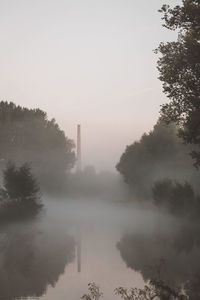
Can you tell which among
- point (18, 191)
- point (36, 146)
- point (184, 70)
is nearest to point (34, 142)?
point (36, 146)

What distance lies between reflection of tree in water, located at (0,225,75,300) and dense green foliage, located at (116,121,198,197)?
28010mm

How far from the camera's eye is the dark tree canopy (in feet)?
285

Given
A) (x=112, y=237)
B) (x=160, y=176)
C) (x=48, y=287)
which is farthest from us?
(x=160, y=176)

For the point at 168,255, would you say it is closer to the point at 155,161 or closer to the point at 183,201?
the point at 183,201

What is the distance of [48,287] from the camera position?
17.0 m

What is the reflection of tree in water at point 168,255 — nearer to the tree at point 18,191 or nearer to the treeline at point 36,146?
the tree at point 18,191

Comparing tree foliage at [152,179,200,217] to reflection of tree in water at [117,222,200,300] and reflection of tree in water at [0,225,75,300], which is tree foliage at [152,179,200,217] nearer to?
reflection of tree in water at [117,222,200,300]

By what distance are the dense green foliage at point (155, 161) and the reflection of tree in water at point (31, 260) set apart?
28.0 m

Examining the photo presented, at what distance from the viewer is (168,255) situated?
928 inches

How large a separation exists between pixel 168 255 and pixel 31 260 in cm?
718

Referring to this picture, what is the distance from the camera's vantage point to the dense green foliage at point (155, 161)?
189ft

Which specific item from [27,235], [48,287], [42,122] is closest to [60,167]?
[42,122]

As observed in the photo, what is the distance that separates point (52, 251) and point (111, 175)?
67587mm

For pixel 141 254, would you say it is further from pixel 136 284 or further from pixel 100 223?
pixel 100 223
